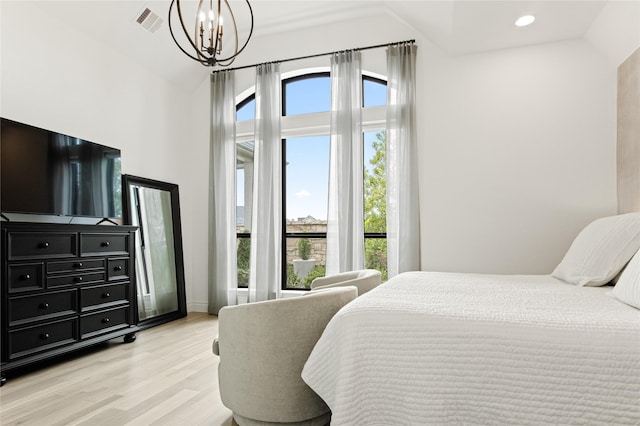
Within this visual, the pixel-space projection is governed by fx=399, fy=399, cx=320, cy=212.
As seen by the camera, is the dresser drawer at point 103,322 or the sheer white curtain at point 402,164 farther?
the sheer white curtain at point 402,164

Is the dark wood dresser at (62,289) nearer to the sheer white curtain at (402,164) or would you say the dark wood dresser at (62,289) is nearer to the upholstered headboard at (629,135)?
the sheer white curtain at (402,164)

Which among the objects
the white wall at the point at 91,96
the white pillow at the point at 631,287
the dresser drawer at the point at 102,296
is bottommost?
the dresser drawer at the point at 102,296

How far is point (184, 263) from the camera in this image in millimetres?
4848

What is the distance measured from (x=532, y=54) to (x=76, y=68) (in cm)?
409

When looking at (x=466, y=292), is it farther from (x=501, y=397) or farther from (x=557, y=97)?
(x=557, y=97)

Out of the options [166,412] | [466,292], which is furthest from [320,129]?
[166,412]

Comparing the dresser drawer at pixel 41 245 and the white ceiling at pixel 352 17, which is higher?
the white ceiling at pixel 352 17

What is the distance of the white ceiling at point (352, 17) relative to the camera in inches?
118

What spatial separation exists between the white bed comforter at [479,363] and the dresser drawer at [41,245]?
2.23 m

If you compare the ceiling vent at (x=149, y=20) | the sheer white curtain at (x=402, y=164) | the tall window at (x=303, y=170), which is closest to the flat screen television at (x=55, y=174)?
the ceiling vent at (x=149, y=20)

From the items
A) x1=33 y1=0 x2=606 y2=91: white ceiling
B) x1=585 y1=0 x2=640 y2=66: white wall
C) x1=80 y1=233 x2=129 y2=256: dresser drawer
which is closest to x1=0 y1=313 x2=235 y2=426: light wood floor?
x1=80 y1=233 x2=129 y2=256: dresser drawer

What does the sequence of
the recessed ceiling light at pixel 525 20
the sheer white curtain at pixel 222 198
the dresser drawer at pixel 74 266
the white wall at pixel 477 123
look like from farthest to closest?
1. the sheer white curtain at pixel 222 198
2. the white wall at pixel 477 123
3. the recessed ceiling light at pixel 525 20
4. the dresser drawer at pixel 74 266

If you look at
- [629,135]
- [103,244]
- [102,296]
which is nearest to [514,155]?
[629,135]

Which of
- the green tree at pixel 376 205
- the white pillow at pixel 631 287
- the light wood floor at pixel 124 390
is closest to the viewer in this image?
the white pillow at pixel 631 287
